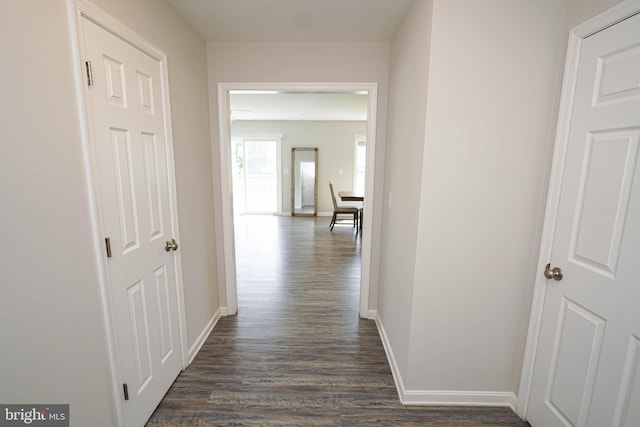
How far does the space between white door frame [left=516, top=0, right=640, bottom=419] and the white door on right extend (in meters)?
0.03

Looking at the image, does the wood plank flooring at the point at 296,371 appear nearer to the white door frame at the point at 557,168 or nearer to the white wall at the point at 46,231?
the white door frame at the point at 557,168

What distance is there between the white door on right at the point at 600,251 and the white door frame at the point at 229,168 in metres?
1.36

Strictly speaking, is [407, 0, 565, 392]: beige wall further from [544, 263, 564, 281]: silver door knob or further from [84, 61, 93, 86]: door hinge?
[84, 61, 93, 86]: door hinge

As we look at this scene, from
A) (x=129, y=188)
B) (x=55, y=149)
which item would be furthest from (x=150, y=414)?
(x=55, y=149)

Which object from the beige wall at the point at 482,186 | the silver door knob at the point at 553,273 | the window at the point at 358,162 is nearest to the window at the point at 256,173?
the window at the point at 358,162

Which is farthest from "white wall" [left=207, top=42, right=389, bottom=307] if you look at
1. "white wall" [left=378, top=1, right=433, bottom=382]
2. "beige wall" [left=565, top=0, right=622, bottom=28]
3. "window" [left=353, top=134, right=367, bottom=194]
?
"window" [left=353, top=134, right=367, bottom=194]

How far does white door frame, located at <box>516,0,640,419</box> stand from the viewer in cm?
122

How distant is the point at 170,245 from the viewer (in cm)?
183

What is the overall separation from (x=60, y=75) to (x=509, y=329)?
2.50 metres

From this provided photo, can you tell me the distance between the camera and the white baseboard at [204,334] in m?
2.19

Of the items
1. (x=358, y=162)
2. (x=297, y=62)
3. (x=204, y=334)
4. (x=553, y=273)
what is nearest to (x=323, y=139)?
(x=358, y=162)

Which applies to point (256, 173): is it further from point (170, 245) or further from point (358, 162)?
point (170, 245)

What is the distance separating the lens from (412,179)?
1733mm

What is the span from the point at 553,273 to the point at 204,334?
2.47 metres
